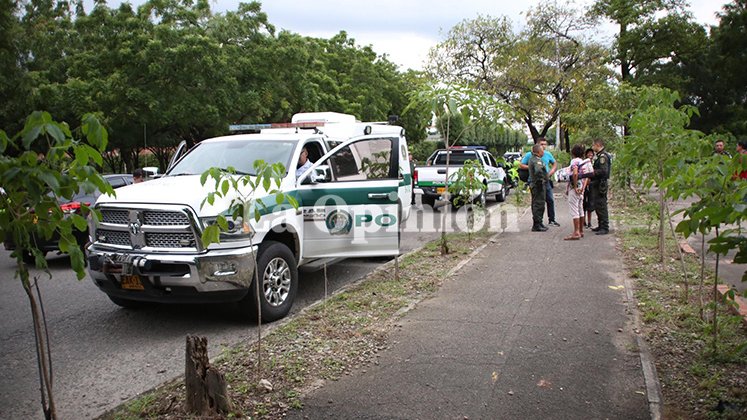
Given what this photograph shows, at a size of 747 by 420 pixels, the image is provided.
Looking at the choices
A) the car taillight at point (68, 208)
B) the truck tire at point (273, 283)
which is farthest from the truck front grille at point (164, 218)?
the truck tire at point (273, 283)

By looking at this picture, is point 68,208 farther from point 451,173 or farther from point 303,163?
point 451,173


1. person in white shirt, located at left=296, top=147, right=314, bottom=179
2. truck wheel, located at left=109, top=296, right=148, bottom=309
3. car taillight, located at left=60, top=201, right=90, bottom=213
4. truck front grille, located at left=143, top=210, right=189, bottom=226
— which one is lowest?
truck wheel, located at left=109, top=296, right=148, bottom=309

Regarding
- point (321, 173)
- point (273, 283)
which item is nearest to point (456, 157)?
point (321, 173)

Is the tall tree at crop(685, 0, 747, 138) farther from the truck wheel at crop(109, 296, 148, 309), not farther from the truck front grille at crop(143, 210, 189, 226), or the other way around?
the truck front grille at crop(143, 210, 189, 226)

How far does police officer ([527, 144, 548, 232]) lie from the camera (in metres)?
11.8

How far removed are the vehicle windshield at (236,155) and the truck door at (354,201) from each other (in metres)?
0.54

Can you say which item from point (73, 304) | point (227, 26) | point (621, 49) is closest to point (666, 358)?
point (73, 304)

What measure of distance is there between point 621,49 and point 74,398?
106 ft

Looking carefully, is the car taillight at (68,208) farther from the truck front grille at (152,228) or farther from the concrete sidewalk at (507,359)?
the concrete sidewalk at (507,359)

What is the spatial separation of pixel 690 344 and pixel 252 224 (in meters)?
4.36

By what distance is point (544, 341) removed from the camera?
533 centimetres

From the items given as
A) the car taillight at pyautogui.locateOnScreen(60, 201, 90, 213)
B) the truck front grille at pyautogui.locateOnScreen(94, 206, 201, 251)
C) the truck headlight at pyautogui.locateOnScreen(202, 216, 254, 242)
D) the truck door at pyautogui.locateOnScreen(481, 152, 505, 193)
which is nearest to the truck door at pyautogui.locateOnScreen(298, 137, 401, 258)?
the truck headlight at pyautogui.locateOnScreen(202, 216, 254, 242)

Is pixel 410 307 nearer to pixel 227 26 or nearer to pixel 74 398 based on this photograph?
pixel 74 398

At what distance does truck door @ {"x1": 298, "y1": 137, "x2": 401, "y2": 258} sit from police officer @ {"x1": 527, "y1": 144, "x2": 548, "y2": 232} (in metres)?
4.81
